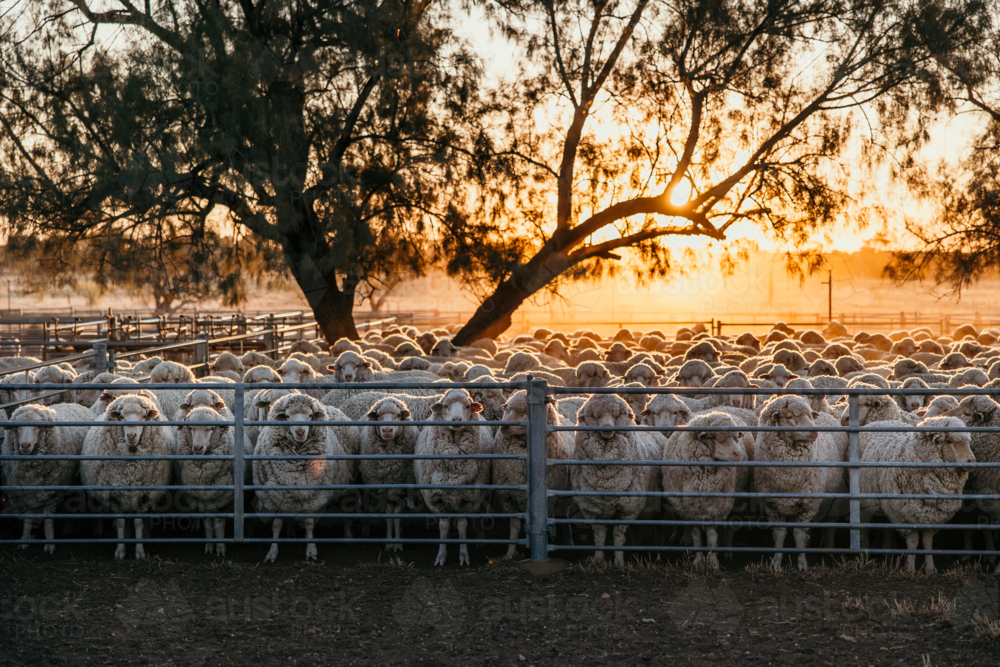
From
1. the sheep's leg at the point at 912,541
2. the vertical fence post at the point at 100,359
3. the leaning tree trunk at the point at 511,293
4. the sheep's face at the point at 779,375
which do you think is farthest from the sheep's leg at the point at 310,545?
the leaning tree trunk at the point at 511,293

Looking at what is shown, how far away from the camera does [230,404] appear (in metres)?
8.41

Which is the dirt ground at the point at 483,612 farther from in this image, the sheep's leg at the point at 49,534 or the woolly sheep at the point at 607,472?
the woolly sheep at the point at 607,472

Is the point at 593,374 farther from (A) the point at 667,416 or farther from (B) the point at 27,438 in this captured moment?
(B) the point at 27,438

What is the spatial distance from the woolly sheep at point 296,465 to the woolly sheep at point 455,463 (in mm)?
684

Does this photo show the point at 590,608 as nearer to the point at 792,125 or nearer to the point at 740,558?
the point at 740,558

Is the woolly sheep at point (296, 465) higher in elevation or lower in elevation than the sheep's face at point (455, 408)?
lower

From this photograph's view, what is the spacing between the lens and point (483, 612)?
466 centimetres

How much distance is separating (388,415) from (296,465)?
0.73 m

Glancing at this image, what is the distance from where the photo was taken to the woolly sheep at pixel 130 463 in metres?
6.16

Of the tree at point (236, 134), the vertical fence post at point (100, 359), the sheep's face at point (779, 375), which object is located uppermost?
the tree at point (236, 134)

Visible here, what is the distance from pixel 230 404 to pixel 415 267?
6123 mm

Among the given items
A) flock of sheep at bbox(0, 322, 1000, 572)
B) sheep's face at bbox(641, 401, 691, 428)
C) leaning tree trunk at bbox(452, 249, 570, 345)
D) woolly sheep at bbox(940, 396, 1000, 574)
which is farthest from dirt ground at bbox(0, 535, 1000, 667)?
leaning tree trunk at bbox(452, 249, 570, 345)

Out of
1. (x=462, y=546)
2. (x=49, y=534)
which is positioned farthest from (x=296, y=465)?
(x=49, y=534)

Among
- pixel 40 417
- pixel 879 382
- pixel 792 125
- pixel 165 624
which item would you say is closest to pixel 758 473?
pixel 879 382
